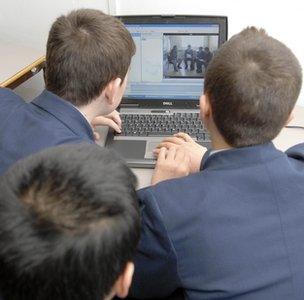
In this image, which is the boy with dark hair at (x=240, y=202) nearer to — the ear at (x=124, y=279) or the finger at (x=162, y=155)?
the ear at (x=124, y=279)

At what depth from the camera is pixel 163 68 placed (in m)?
1.33

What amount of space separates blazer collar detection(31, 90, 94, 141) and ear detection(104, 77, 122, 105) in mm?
103

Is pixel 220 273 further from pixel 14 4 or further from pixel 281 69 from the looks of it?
pixel 14 4

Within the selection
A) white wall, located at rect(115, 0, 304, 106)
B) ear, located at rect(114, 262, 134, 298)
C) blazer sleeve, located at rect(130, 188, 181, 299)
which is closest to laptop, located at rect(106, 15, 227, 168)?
white wall, located at rect(115, 0, 304, 106)

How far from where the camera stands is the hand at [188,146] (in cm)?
115

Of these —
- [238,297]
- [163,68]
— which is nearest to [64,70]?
[163,68]

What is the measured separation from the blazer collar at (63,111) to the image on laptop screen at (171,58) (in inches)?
14.8

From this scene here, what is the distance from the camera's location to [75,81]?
106cm

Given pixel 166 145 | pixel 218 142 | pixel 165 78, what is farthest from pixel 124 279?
pixel 165 78

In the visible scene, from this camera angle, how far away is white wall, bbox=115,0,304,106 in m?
1.52

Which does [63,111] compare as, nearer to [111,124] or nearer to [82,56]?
[82,56]

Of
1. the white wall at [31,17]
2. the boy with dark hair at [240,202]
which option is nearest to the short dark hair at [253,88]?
the boy with dark hair at [240,202]

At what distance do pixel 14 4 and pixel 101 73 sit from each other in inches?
38.0

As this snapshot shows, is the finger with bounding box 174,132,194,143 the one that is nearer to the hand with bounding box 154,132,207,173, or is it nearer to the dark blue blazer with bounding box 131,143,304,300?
the hand with bounding box 154,132,207,173
